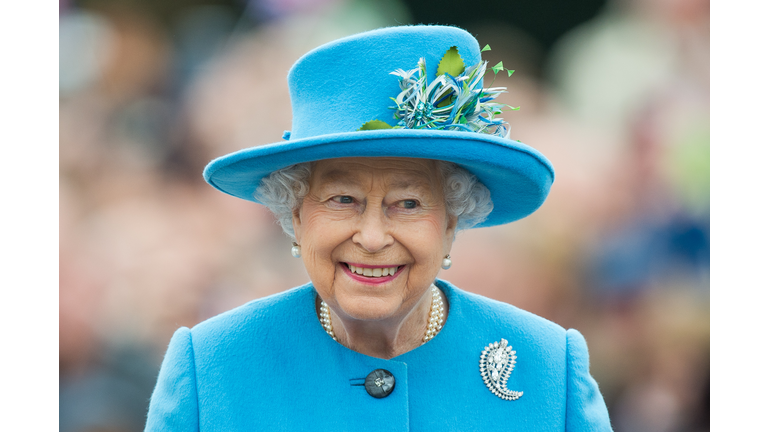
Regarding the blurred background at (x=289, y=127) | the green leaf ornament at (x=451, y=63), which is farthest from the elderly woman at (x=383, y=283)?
the blurred background at (x=289, y=127)

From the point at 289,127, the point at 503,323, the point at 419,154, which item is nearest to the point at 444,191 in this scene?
the point at 419,154

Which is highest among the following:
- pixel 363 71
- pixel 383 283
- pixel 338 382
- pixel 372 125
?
pixel 363 71

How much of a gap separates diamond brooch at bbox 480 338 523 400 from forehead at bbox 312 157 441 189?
2.20 feet

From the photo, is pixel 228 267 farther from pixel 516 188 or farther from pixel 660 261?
pixel 660 261

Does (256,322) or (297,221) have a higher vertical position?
(297,221)

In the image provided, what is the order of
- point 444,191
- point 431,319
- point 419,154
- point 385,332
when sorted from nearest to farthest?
point 419,154 → point 444,191 → point 385,332 → point 431,319

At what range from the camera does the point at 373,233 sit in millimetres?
2016

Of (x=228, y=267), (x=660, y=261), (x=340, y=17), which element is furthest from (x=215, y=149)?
(x=660, y=261)

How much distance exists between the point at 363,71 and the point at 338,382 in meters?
1.04

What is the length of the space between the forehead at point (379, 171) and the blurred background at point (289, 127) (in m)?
2.26

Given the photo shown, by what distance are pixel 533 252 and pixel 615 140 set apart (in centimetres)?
94

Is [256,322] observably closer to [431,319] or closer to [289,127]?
[431,319]

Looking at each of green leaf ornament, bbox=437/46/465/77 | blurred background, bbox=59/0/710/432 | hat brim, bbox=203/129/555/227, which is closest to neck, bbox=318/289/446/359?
hat brim, bbox=203/129/555/227

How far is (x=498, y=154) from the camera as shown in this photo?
6.51 feet
